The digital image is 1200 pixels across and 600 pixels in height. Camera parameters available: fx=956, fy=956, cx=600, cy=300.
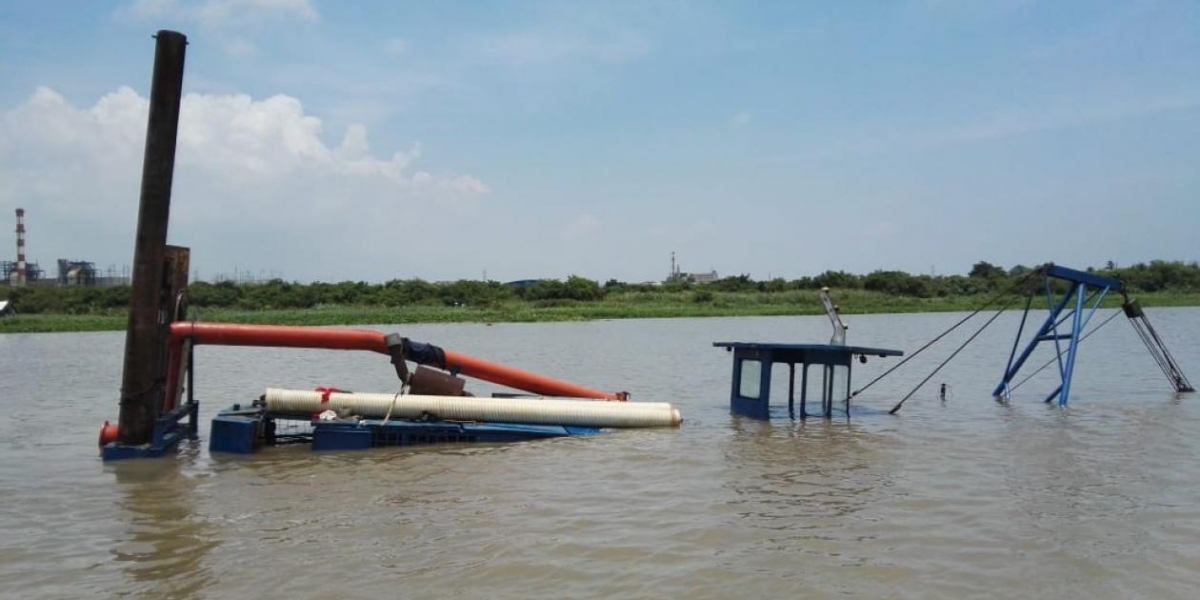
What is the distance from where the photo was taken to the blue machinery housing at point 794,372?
1605 cm

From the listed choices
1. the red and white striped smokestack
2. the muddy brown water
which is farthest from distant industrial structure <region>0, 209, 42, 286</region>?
the muddy brown water

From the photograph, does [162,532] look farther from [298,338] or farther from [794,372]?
[794,372]

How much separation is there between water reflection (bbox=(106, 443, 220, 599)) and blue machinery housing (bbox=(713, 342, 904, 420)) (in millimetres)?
8686

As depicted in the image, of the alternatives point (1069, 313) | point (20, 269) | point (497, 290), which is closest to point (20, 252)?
point (20, 269)

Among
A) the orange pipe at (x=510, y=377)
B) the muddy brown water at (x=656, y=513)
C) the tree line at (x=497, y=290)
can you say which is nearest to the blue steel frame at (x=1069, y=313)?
the muddy brown water at (x=656, y=513)

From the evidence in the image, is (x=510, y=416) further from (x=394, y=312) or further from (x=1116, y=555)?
(x=394, y=312)

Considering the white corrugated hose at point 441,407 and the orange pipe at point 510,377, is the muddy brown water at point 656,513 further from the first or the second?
the orange pipe at point 510,377

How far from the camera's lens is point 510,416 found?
1438 cm

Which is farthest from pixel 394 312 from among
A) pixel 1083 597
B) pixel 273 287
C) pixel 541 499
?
pixel 1083 597

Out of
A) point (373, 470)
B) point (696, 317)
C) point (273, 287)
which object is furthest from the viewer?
point (273, 287)

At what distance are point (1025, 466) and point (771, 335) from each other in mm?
32900

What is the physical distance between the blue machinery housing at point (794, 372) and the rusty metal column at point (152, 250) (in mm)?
8675

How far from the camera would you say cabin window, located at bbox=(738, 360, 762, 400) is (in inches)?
661

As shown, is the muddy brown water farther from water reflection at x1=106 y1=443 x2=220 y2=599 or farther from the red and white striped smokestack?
the red and white striped smokestack
